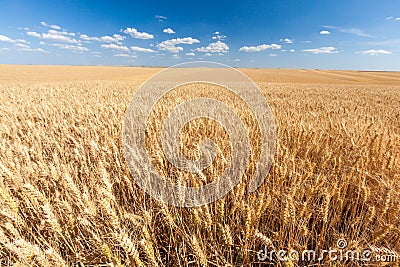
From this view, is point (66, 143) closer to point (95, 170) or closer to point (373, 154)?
point (95, 170)

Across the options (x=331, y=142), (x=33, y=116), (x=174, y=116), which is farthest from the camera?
(x=33, y=116)

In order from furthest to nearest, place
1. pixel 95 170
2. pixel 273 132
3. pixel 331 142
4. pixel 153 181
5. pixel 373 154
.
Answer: pixel 273 132 < pixel 331 142 < pixel 373 154 < pixel 95 170 < pixel 153 181

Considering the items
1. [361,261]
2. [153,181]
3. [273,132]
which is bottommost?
[361,261]

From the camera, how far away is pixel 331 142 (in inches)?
105

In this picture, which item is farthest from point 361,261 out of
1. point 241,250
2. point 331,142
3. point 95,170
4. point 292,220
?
point 95,170

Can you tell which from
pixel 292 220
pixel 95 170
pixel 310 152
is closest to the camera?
pixel 292 220

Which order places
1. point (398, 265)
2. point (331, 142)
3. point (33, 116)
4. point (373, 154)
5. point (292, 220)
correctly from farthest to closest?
1. point (33, 116)
2. point (331, 142)
3. point (373, 154)
4. point (292, 220)
5. point (398, 265)

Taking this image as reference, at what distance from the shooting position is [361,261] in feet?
3.88

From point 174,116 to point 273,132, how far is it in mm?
1565

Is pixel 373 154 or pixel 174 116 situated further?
pixel 174 116

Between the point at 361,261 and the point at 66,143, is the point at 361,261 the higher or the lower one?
the lower one

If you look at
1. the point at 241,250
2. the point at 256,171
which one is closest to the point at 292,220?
the point at 241,250

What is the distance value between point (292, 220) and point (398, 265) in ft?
1.80

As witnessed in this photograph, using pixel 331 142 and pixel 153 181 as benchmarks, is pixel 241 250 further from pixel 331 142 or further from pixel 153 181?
pixel 331 142
